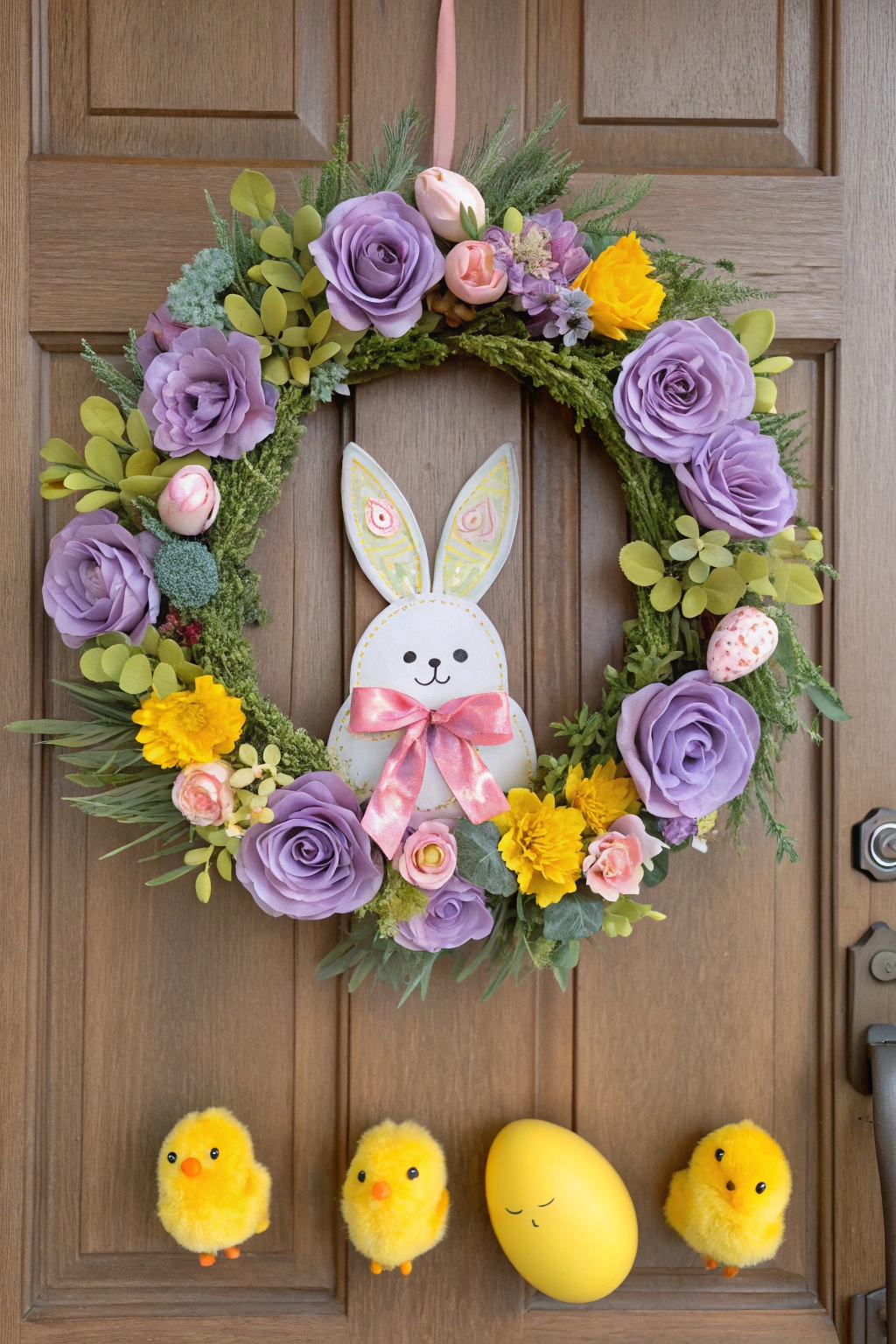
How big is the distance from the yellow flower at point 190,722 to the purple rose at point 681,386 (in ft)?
1.54

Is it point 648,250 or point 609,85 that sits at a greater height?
point 609,85

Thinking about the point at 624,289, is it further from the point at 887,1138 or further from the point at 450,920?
the point at 887,1138

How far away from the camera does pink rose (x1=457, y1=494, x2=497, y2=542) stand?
2.98ft

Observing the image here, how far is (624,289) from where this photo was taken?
812mm

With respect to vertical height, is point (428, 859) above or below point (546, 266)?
below

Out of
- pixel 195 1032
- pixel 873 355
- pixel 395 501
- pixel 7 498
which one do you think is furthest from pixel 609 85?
pixel 195 1032

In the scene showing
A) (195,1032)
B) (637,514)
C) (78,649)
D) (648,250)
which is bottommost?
(195,1032)

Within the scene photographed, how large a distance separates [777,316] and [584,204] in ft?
0.89

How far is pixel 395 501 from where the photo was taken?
0.90 m

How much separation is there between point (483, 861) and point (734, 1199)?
0.46 meters

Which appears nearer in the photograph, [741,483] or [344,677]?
[741,483]

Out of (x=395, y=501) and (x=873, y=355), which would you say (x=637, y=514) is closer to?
(x=395, y=501)

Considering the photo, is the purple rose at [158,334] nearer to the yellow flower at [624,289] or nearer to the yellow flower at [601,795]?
the yellow flower at [624,289]

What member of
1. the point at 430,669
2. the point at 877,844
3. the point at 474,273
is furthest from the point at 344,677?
the point at 877,844
